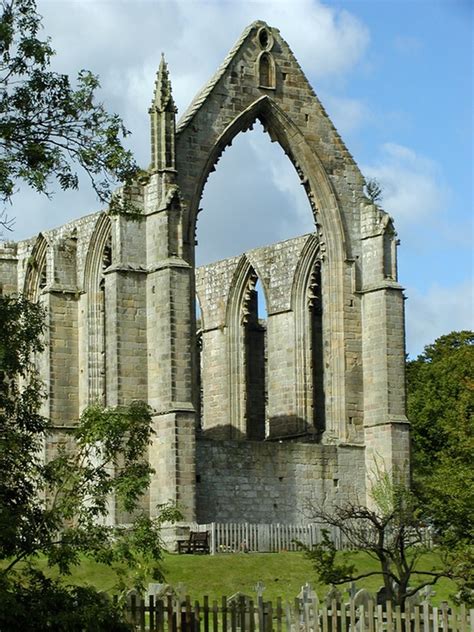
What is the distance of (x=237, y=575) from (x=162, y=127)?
39.7 feet

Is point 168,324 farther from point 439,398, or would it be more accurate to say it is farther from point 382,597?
point 439,398

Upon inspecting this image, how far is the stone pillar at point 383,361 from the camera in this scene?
4766 cm

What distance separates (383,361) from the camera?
47.9 metres

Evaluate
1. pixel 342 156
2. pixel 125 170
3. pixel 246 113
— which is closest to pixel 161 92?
pixel 246 113

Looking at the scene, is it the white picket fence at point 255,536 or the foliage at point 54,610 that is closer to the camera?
the foliage at point 54,610

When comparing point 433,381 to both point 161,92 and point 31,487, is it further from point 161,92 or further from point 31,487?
point 31,487

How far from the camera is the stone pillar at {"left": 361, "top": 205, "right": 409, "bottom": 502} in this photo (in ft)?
156

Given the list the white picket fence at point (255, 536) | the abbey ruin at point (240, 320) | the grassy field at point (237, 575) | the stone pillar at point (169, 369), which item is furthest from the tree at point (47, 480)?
the stone pillar at point (169, 369)

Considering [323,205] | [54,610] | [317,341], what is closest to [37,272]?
[317,341]

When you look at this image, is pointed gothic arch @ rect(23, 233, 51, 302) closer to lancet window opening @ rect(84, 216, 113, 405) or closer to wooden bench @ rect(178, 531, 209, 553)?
lancet window opening @ rect(84, 216, 113, 405)

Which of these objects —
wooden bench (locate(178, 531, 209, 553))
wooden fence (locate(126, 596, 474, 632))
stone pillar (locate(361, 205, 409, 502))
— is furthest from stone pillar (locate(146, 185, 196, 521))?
wooden fence (locate(126, 596, 474, 632))

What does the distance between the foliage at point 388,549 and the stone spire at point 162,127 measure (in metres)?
9.72

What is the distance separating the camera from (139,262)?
45.3m

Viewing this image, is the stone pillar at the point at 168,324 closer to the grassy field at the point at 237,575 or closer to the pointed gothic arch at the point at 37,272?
the grassy field at the point at 237,575
